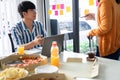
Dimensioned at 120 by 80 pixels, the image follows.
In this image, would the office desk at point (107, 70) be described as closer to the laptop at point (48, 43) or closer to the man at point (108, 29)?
the laptop at point (48, 43)

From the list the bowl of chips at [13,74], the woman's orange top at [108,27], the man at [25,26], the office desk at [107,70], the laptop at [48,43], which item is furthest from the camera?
the man at [25,26]

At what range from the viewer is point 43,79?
5.08 feet

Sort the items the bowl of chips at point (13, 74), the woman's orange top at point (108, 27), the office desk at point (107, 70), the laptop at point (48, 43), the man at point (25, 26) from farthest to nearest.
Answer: the man at point (25, 26) → the woman's orange top at point (108, 27) → the laptop at point (48, 43) → the office desk at point (107, 70) → the bowl of chips at point (13, 74)

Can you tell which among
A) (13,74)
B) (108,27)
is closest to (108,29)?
(108,27)

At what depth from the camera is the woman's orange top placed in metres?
2.57

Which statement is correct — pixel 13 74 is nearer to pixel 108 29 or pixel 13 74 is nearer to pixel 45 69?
pixel 45 69

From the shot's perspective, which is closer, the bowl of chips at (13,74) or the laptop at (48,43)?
the bowl of chips at (13,74)

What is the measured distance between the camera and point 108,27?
260 cm

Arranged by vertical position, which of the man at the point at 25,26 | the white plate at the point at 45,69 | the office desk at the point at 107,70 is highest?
the man at the point at 25,26

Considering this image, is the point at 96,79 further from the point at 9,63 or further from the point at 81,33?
the point at 81,33

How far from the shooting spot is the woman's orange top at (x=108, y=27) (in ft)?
8.42

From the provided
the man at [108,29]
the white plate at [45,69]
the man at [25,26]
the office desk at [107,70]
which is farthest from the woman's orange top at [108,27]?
the white plate at [45,69]

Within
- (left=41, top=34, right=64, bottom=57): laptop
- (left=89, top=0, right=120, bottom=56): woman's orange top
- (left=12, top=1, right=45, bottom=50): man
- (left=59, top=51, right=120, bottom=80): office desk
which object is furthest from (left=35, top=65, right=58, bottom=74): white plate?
(left=89, top=0, right=120, bottom=56): woman's orange top

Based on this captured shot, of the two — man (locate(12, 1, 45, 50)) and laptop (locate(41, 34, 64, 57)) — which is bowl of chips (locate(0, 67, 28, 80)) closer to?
laptop (locate(41, 34, 64, 57))
